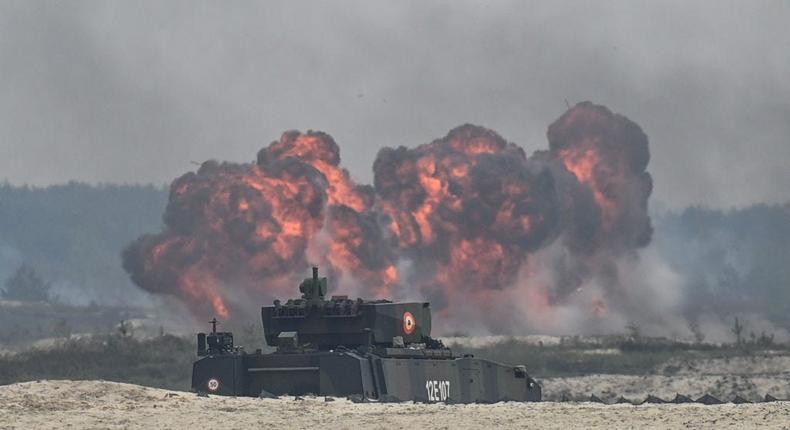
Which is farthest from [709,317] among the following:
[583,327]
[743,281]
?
[743,281]

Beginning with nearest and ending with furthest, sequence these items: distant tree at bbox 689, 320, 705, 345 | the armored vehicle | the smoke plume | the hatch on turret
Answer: the armored vehicle, the hatch on turret, distant tree at bbox 689, 320, 705, 345, the smoke plume

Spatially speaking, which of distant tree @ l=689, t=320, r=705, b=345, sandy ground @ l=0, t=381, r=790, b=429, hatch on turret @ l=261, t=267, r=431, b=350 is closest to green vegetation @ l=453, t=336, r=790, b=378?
distant tree @ l=689, t=320, r=705, b=345

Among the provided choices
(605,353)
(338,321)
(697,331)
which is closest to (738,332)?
(697,331)

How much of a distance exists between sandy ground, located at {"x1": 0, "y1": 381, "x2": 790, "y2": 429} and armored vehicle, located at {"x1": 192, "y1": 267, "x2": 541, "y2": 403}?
15.8 ft

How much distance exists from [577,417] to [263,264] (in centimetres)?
6375

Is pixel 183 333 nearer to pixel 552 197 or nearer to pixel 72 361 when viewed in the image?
pixel 72 361

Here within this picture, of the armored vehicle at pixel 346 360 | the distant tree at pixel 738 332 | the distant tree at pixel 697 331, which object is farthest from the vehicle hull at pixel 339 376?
the distant tree at pixel 697 331

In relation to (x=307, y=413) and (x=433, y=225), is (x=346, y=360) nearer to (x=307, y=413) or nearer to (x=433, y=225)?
(x=307, y=413)

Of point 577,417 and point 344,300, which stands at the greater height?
point 344,300

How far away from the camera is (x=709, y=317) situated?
10669 centimetres

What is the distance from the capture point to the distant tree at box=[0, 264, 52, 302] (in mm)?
167750

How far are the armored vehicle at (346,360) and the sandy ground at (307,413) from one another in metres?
4.81

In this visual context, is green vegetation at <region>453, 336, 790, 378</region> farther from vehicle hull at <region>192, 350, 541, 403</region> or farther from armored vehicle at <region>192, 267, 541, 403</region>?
vehicle hull at <region>192, 350, 541, 403</region>

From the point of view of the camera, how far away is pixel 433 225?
330ft
